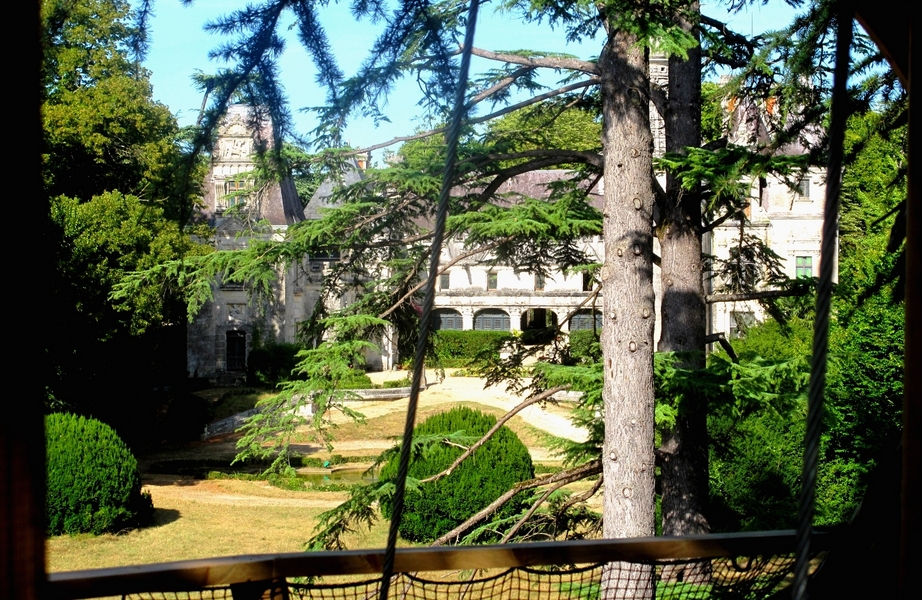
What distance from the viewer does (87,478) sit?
13.8m

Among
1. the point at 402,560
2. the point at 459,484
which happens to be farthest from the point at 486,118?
the point at 459,484

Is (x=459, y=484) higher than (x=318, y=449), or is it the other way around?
(x=459, y=484)

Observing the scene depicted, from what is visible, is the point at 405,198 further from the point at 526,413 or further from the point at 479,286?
the point at 479,286

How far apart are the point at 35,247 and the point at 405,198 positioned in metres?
6.88

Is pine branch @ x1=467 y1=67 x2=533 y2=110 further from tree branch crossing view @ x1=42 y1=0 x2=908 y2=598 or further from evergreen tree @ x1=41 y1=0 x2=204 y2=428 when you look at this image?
evergreen tree @ x1=41 y1=0 x2=204 y2=428

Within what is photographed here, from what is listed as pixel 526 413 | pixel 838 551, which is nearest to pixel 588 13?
pixel 838 551

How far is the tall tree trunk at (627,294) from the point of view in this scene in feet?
23.8

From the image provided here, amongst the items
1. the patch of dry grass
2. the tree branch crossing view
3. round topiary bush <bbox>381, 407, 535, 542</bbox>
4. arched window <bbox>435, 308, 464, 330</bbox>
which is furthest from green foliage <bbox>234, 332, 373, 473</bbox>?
arched window <bbox>435, 308, 464, 330</bbox>

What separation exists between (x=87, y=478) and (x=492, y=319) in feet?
89.1

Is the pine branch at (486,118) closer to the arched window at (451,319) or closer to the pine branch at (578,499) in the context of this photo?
the pine branch at (578,499)

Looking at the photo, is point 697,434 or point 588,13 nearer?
point 588,13

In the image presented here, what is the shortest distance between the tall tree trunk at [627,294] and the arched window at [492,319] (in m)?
31.9

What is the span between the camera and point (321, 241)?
8.16m

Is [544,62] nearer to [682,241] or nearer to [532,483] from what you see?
[682,241]
